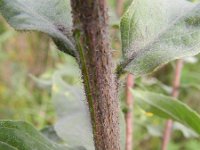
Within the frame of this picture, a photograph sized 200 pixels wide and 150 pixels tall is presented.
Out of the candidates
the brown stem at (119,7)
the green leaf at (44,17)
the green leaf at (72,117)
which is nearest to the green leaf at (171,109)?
the green leaf at (72,117)

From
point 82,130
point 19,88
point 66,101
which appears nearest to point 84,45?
point 82,130

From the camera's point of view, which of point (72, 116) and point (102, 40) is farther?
point (72, 116)

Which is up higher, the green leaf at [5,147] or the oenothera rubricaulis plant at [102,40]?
the oenothera rubricaulis plant at [102,40]

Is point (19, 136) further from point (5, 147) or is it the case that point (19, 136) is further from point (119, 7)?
point (119, 7)

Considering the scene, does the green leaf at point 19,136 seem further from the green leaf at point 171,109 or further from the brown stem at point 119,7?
the brown stem at point 119,7

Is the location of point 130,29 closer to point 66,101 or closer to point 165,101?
point 165,101

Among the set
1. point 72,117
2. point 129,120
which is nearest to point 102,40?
point 72,117

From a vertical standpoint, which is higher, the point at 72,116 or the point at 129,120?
the point at 72,116
